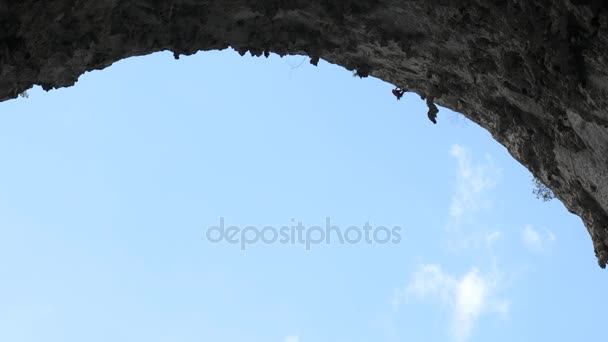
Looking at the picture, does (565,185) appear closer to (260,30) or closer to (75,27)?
(260,30)

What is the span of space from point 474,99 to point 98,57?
19.2 feet

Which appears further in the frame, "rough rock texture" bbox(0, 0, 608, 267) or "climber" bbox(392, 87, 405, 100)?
"climber" bbox(392, 87, 405, 100)

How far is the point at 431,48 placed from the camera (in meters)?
10.3

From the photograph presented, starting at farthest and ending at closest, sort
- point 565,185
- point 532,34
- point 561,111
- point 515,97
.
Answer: point 565,185
point 515,97
point 561,111
point 532,34

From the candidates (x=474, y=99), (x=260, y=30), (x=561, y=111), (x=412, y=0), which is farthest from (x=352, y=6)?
(x=561, y=111)

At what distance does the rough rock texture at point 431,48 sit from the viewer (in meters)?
7.99

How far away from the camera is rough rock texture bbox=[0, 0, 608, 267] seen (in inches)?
314

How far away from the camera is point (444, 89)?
11.3m

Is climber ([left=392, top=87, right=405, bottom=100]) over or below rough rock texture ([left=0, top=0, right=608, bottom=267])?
over

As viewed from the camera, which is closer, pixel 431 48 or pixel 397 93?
pixel 431 48

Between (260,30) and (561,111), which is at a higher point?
(260,30)

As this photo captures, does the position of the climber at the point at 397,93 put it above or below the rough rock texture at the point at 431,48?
above

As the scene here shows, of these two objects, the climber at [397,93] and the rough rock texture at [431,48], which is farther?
the climber at [397,93]

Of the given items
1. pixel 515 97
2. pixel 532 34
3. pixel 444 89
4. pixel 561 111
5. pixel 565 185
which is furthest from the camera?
pixel 444 89
